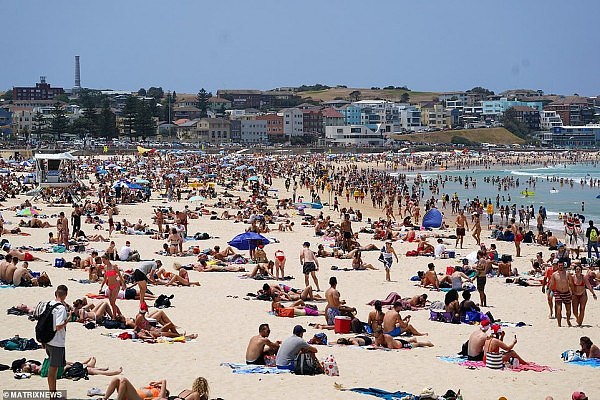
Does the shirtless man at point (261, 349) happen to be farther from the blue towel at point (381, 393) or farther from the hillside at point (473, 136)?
the hillside at point (473, 136)

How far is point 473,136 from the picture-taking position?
410 ft

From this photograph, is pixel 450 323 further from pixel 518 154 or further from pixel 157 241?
pixel 518 154

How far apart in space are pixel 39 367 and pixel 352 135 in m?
103

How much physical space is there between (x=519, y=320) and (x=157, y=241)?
10948 millimetres

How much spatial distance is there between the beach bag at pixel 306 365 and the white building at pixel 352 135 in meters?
99.4

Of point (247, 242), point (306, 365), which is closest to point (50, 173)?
point (247, 242)

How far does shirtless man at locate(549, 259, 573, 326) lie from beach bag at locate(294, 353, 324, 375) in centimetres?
446

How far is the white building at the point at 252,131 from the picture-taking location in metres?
106

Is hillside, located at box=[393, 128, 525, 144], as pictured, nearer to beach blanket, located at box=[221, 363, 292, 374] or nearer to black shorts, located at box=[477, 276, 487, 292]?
black shorts, located at box=[477, 276, 487, 292]

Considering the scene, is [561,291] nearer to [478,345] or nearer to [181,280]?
[478,345]

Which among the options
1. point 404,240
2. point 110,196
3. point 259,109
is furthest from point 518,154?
point 404,240

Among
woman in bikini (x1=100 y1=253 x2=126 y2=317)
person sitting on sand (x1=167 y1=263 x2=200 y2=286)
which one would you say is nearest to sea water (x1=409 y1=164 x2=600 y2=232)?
person sitting on sand (x1=167 y1=263 x2=200 y2=286)

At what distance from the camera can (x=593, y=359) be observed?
934 centimetres

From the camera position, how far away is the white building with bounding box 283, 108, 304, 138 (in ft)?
362
